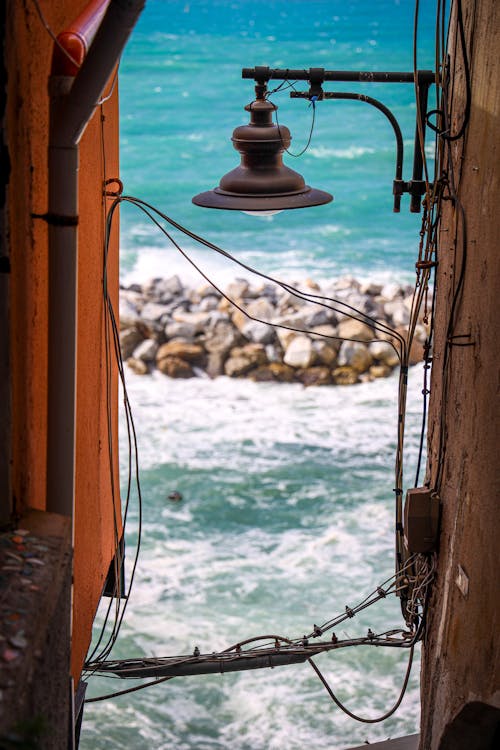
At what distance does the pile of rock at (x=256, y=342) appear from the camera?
1567cm

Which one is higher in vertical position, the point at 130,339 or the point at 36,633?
the point at 130,339

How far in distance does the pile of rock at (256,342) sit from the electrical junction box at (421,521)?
11026mm

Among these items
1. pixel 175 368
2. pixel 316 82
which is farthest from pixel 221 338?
pixel 316 82

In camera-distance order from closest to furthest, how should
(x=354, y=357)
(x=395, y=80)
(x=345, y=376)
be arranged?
(x=395, y=80) → (x=345, y=376) → (x=354, y=357)

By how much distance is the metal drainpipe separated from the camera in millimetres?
2252

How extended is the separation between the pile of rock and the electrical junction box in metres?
11.0

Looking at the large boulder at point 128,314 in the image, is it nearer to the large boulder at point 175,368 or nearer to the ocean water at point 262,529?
the large boulder at point 175,368

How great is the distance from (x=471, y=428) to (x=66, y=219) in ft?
5.18

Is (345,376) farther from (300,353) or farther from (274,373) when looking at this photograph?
(274,373)

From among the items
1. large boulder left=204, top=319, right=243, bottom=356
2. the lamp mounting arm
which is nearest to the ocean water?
large boulder left=204, top=319, right=243, bottom=356

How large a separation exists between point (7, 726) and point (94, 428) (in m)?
2.33

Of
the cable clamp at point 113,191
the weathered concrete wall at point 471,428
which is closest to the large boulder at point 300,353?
the cable clamp at point 113,191

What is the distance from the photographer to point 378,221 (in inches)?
1163

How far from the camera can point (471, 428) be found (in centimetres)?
325
